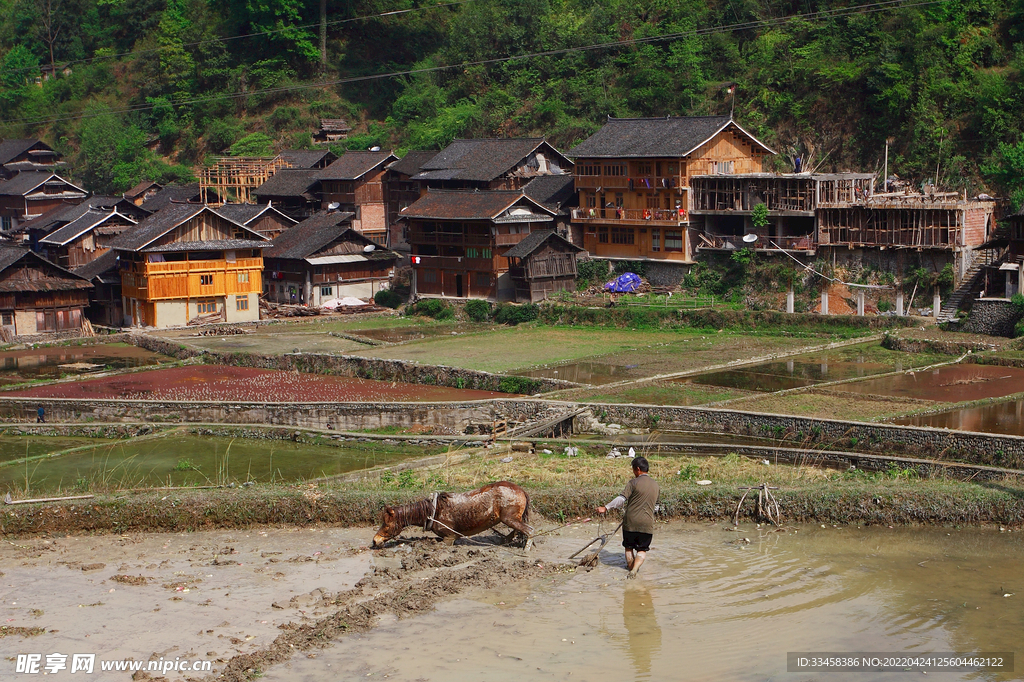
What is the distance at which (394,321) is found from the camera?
49688mm

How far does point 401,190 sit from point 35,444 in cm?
3559

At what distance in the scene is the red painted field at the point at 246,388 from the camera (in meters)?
32.7

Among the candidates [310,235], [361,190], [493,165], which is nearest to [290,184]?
[361,190]

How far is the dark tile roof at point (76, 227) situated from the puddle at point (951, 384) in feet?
133

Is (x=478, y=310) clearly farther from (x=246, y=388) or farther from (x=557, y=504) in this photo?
(x=557, y=504)

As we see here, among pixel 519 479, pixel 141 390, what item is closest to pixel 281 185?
pixel 141 390

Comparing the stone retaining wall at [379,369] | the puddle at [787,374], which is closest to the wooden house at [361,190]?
the stone retaining wall at [379,369]

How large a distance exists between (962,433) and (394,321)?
99.4 feet

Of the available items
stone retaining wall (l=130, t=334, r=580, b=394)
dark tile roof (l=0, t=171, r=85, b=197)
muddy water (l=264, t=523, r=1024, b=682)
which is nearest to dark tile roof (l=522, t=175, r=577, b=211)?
stone retaining wall (l=130, t=334, r=580, b=394)

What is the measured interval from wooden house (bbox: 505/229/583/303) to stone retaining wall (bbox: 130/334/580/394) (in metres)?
13.3

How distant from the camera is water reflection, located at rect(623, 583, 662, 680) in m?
11.8

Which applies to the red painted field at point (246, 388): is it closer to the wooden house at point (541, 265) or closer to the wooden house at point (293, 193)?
the wooden house at point (541, 265)

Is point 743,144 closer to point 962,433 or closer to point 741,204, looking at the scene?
point 741,204

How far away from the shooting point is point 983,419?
26.3m
